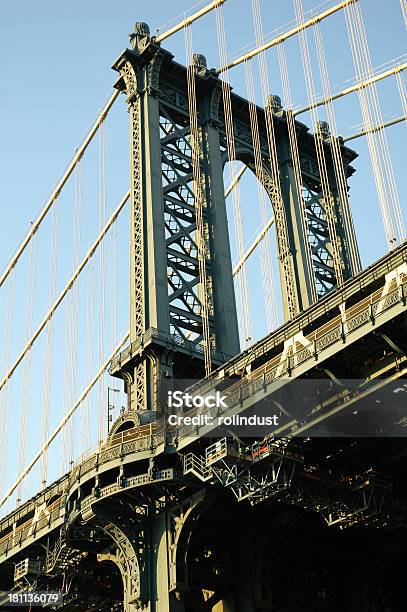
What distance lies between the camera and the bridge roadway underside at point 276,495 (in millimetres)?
36188

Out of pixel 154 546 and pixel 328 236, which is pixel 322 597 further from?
pixel 328 236

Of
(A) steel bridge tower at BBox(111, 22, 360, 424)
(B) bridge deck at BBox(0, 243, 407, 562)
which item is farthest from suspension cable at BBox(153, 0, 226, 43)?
(B) bridge deck at BBox(0, 243, 407, 562)

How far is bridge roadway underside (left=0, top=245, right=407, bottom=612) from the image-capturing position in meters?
36.2

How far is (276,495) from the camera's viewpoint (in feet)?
124

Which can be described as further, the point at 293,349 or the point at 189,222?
the point at 189,222

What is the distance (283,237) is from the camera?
56.8m

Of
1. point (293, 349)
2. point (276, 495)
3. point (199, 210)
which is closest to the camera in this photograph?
point (276, 495)

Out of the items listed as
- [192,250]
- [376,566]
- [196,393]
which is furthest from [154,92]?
[376,566]

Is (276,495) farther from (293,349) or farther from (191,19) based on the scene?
(191,19)

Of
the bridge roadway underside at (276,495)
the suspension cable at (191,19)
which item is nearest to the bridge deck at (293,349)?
the bridge roadway underside at (276,495)

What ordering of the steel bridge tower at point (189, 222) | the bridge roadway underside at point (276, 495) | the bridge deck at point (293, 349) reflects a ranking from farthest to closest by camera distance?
1. the steel bridge tower at point (189, 222)
2. the bridge roadway underside at point (276, 495)
3. the bridge deck at point (293, 349)

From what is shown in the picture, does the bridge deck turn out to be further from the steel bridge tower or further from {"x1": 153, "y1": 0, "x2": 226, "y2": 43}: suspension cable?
{"x1": 153, "y1": 0, "x2": 226, "y2": 43}: suspension cable

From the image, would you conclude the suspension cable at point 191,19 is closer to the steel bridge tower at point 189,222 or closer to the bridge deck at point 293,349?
the steel bridge tower at point 189,222

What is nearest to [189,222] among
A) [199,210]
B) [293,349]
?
[199,210]
